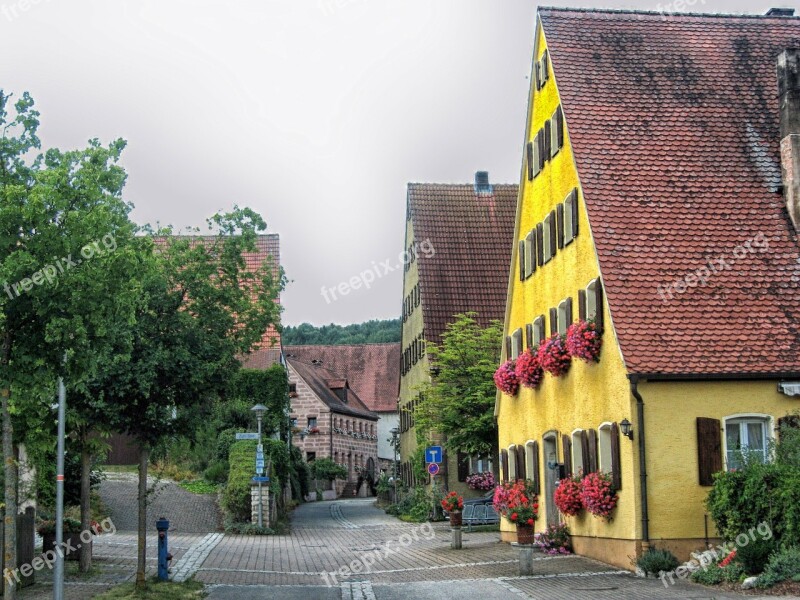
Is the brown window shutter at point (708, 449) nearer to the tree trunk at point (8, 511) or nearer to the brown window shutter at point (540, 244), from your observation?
the brown window shutter at point (540, 244)

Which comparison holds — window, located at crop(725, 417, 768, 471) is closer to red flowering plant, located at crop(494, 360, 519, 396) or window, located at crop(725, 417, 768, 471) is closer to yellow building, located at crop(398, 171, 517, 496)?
red flowering plant, located at crop(494, 360, 519, 396)

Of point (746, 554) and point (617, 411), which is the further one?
point (617, 411)

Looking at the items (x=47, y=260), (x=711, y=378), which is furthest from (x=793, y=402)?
(x=47, y=260)

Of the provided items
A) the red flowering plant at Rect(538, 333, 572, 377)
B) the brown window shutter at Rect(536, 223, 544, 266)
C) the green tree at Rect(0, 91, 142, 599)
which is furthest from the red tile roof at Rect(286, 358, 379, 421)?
the green tree at Rect(0, 91, 142, 599)

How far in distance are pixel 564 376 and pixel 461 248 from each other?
24.3m

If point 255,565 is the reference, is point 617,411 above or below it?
above

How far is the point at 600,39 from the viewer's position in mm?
26391

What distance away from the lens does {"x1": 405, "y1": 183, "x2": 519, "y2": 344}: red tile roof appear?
1826 inches

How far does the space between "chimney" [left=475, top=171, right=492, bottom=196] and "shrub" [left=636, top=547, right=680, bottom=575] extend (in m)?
32.7

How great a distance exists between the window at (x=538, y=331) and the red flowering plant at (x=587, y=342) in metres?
4.62

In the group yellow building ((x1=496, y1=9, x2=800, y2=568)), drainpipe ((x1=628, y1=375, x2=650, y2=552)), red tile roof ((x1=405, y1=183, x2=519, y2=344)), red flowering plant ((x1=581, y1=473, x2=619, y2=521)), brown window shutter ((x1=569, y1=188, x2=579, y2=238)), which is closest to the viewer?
drainpipe ((x1=628, y1=375, x2=650, y2=552))

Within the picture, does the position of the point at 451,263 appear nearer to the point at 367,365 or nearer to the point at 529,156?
the point at 529,156

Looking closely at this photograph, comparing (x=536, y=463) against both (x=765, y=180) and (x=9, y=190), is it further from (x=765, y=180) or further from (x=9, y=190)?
(x=9, y=190)

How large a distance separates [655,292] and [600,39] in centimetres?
783
